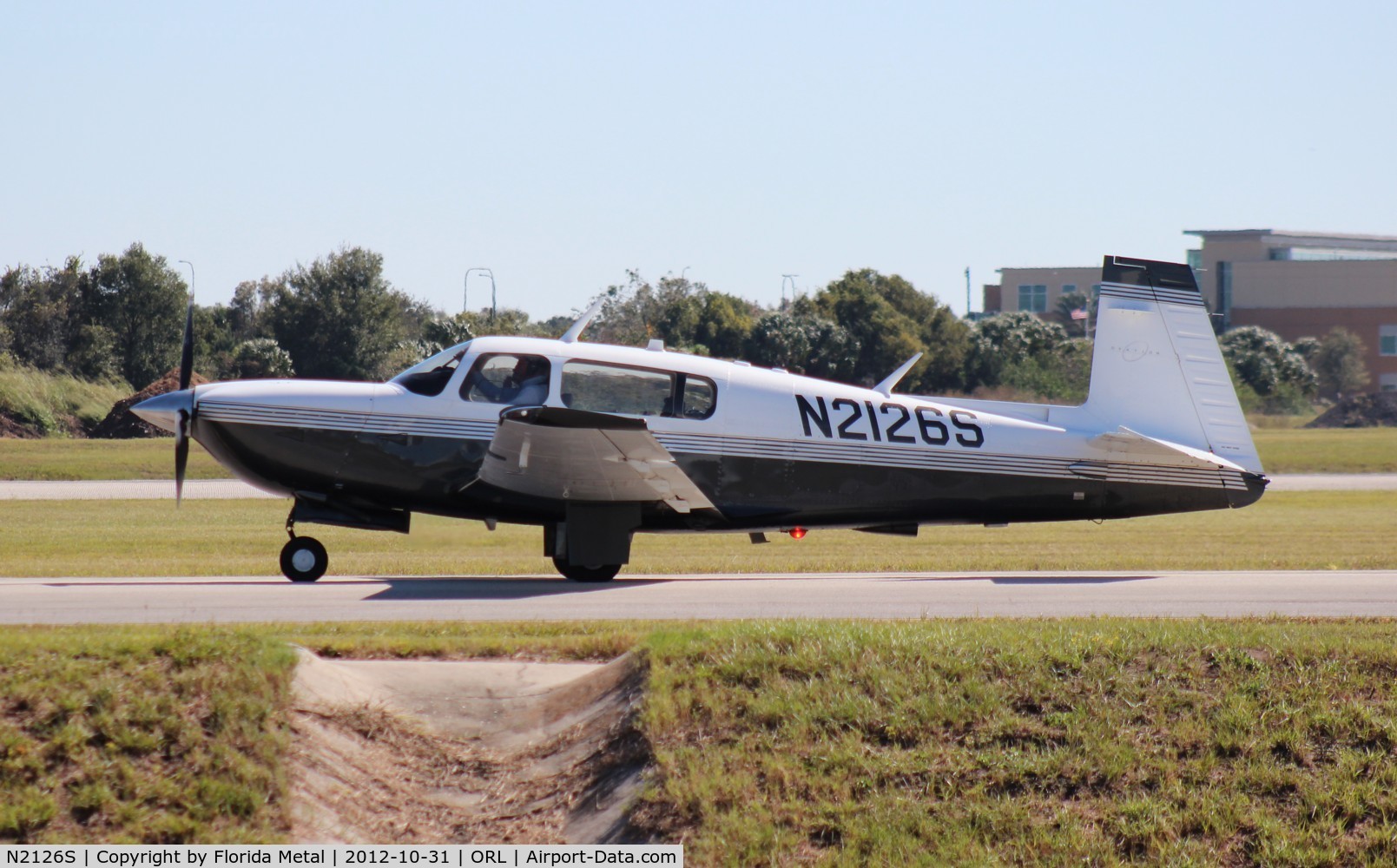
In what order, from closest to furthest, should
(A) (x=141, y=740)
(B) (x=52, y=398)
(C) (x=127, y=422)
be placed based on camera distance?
(A) (x=141, y=740)
(C) (x=127, y=422)
(B) (x=52, y=398)

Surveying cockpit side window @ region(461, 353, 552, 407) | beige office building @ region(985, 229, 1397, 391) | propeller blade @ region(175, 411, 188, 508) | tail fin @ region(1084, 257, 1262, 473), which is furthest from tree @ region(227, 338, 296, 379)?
beige office building @ region(985, 229, 1397, 391)

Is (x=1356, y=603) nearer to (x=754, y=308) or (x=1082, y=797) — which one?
(x=1082, y=797)

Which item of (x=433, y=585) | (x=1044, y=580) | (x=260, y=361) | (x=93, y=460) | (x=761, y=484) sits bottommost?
(x=93, y=460)

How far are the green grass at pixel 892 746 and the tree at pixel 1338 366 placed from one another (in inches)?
3602

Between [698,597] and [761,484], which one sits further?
[761,484]

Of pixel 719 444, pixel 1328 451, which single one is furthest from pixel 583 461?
pixel 1328 451

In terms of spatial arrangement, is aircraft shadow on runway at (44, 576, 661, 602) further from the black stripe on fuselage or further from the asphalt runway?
the black stripe on fuselage

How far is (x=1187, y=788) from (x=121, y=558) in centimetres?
1440

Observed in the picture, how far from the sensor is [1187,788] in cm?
670

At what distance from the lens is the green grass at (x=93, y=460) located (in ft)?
120

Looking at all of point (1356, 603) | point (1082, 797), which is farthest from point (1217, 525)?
point (1082, 797)

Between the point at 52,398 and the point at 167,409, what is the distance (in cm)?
3928

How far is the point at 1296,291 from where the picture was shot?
98375 mm

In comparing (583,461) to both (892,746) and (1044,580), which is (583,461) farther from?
(892,746)
